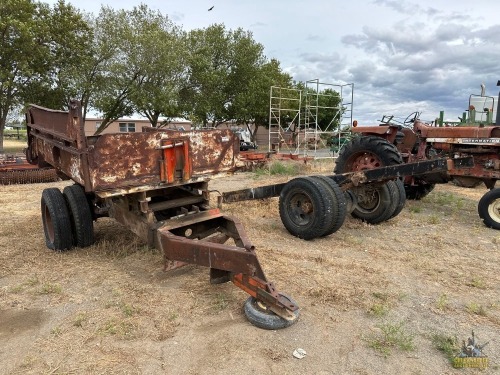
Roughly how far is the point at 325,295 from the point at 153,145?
7.19 feet

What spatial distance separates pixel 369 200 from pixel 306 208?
161 cm

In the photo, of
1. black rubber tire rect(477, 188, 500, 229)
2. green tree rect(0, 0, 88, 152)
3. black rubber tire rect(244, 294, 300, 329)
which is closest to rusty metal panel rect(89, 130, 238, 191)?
black rubber tire rect(244, 294, 300, 329)

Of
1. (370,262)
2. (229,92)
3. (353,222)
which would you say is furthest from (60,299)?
(229,92)

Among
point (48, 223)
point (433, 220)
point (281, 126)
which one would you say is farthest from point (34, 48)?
point (433, 220)

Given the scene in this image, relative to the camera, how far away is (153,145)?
13.0 feet

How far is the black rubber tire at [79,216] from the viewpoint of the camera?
479 cm

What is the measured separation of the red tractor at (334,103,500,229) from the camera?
6.54 meters

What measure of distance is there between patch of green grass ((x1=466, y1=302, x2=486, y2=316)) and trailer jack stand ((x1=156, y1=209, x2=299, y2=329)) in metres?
1.56

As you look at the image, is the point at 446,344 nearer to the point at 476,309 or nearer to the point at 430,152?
the point at 476,309

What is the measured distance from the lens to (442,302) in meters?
3.57

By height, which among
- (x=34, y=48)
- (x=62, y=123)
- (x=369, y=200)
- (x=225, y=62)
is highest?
(x=225, y=62)

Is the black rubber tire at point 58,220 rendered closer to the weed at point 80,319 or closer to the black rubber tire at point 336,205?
the weed at point 80,319

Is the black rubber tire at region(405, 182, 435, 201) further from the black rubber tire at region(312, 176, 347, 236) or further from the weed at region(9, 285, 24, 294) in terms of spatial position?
the weed at region(9, 285, 24, 294)

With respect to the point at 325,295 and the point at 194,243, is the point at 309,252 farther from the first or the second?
the point at 194,243
